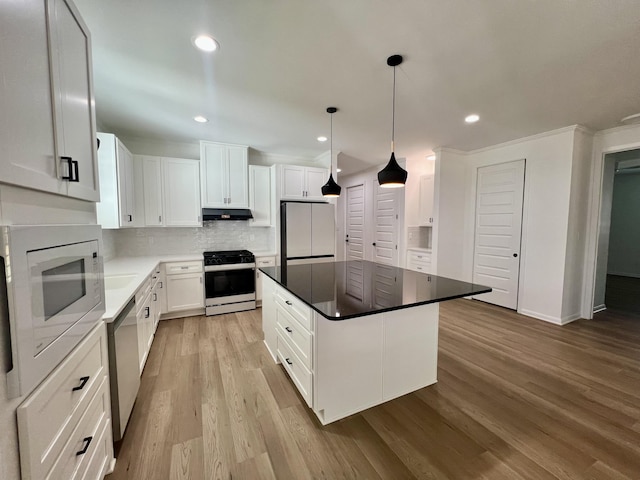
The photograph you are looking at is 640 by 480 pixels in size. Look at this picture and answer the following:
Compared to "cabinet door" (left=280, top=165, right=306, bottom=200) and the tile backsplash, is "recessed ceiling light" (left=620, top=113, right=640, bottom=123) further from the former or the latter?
the tile backsplash

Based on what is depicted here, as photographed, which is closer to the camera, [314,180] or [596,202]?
[596,202]

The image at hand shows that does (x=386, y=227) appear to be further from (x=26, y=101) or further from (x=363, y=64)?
(x=26, y=101)

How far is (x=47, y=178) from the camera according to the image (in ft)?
3.03

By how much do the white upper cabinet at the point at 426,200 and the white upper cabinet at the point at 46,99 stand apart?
4.83 metres

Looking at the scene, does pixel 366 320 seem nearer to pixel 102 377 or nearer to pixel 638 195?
pixel 102 377

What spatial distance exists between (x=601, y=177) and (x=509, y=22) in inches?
134

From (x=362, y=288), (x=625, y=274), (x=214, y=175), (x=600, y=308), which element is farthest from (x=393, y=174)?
(x=625, y=274)

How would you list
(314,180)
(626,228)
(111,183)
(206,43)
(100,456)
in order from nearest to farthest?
1. (100,456)
2. (206,43)
3. (111,183)
4. (314,180)
5. (626,228)

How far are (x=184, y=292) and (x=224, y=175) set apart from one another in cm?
185

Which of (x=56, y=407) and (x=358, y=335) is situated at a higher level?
(x=56, y=407)

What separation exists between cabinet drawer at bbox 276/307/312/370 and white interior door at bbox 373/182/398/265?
3657mm

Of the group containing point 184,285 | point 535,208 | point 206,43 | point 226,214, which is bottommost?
point 184,285

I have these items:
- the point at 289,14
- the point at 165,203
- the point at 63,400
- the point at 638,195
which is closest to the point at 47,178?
the point at 63,400

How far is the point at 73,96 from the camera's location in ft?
3.76
